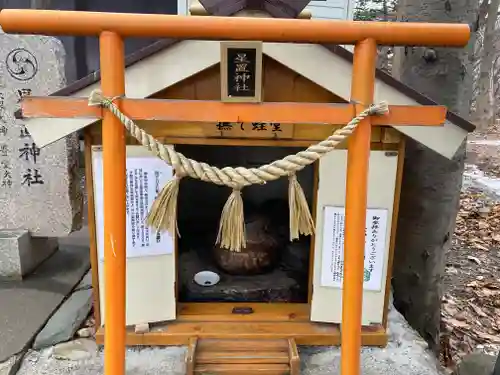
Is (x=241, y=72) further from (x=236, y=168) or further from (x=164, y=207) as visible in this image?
(x=164, y=207)

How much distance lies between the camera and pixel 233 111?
1.96 metres

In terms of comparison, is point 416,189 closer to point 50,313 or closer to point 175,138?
point 175,138

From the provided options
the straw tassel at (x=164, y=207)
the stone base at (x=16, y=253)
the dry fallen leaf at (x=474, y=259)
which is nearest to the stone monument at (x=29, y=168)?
the stone base at (x=16, y=253)

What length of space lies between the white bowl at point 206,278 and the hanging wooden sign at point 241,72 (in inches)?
84.7

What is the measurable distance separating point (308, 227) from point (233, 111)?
64 centimetres

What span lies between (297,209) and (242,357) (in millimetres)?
1366

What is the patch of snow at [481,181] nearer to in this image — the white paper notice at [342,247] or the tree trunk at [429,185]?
the tree trunk at [429,185]

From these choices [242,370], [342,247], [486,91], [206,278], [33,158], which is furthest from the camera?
[486,91]

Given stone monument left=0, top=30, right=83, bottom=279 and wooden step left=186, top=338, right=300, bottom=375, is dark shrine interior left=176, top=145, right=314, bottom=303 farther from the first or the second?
stone monument left=0, top=30, right=83, bottom=279

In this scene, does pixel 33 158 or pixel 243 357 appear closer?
pixel 243 357

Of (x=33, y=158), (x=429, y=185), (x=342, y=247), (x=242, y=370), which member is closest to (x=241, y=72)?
(x=342, y=247)

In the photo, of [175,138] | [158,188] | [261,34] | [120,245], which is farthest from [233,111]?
[158,188]

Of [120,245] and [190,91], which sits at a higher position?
[190,91]

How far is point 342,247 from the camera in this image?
3.11m
